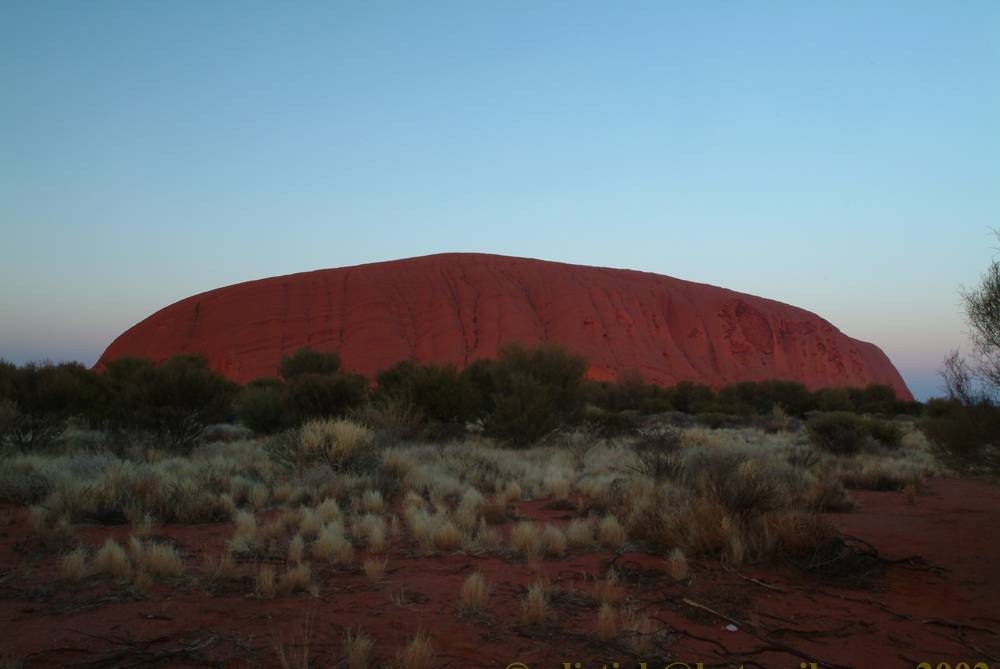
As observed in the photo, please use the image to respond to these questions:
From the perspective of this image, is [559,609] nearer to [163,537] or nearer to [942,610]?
[942,610]

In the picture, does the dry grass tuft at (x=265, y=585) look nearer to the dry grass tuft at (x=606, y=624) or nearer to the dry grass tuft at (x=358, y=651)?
the dry grass tuft at (x=358, y=651)

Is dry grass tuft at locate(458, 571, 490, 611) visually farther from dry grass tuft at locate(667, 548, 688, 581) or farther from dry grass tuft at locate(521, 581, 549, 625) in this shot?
dry grass tuft at locate(667, 548, 688, 581)

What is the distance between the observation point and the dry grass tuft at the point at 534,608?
4.66 meters

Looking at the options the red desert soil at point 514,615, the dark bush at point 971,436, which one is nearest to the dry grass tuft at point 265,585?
the red desert soil at point 514,615

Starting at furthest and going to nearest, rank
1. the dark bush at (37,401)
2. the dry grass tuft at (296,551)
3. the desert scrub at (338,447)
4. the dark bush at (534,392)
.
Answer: the dark bush at (534,392) < the dark bush at (37,401) < the desert scrub at (338,447) < the dry grass tuft at (296,551)

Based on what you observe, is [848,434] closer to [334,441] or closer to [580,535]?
[580,535]

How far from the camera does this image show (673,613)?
16.2 ft

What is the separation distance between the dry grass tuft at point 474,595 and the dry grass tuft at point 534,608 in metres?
0.33

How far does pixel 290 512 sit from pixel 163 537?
57.3 inches

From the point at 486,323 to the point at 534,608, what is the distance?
49.3m

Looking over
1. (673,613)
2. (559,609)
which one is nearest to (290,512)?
(559,609)

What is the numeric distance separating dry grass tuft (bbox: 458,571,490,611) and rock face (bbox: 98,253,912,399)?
43.3 metres

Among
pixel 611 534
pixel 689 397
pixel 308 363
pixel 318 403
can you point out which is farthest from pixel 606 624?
pixel 689 397

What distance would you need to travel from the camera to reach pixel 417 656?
3783 millimetres
